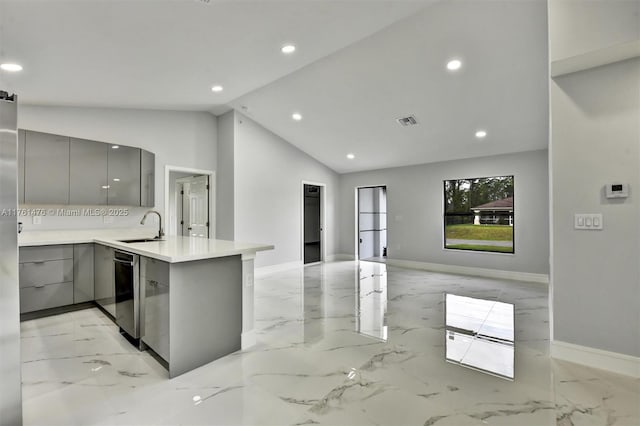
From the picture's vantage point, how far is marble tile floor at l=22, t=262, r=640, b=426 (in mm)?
1728

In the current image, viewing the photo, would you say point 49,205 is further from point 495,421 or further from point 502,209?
point 502,209

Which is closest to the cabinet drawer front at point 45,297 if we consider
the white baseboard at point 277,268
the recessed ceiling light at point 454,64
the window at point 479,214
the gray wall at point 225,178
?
the gray wall at point 225,178

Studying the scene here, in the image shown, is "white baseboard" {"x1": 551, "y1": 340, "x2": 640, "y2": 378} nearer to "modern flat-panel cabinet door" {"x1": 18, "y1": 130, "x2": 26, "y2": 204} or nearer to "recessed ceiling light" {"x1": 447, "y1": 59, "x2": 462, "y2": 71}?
"recessed ceiling light" {"x1": 447, "y1": 59, "x2": 462, "y2": 71}

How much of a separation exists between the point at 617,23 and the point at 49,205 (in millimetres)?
5824

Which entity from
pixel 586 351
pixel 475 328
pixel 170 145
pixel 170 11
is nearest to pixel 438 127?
pixel 475 328

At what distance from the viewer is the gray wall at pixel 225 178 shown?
5465 mm

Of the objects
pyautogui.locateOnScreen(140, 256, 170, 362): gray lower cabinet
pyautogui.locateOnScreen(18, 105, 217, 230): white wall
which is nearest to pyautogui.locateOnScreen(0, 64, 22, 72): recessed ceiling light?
pyautogui.locateOnScreen(18, 105, 217, 230): white wall

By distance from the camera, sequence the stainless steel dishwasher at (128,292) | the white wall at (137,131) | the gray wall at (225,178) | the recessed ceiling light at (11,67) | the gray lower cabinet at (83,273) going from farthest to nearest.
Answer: the gray wall at (225,178) → the white wall at (137,131) → the gray lower cabinet at (83,273) → the recessed ceiling light at (11,67) → the stainless steel dishwasher at (128,292)

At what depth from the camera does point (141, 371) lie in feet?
7.29

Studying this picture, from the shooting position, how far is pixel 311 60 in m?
3.79

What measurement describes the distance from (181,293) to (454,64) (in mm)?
3817

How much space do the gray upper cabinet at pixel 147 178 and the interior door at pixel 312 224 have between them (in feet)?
10.8

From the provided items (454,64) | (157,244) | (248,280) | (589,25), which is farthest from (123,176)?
(589,25)

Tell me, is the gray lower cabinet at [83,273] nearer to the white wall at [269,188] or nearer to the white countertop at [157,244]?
the white countertop at [157,244]
